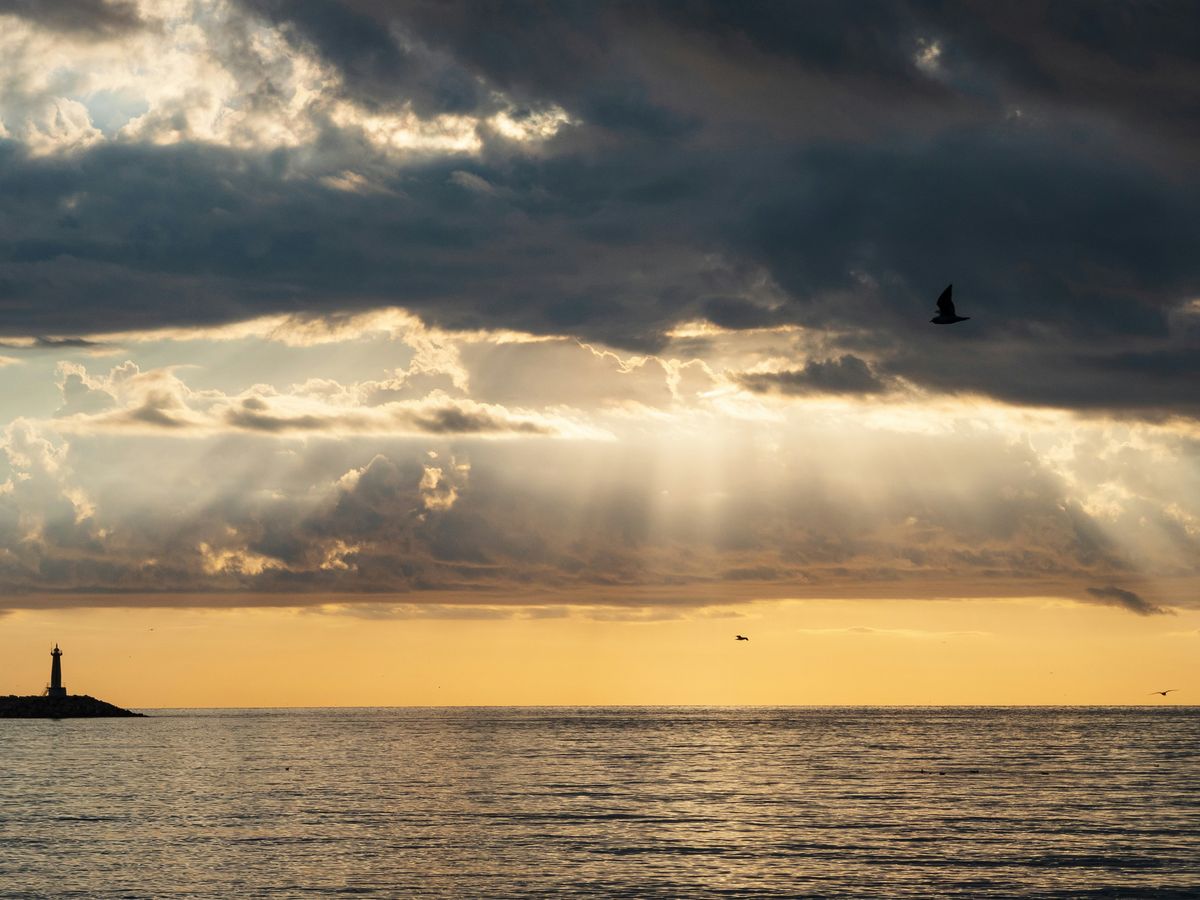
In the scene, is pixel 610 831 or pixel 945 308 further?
pixel 610 831

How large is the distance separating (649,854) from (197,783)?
238 feet

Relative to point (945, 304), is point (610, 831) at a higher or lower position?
lower

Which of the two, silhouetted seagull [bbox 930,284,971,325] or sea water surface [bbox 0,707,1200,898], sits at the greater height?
silhouetted seagull [bbox 930,284,971,325]

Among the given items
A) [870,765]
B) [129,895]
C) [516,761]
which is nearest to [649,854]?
[129,895]

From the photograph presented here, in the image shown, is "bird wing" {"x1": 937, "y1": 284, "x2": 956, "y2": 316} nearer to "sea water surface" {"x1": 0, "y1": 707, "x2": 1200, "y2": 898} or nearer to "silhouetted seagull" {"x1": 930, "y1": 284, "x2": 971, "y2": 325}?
"silhouetted seagull" {"x1": 930, "y1": 284, "x2": 971, "y2": 325}

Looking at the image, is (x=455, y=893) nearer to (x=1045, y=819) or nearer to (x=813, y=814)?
(x=813, y=814)

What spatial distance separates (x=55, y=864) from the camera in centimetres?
7950

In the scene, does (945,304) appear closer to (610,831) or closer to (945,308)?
(945,308)

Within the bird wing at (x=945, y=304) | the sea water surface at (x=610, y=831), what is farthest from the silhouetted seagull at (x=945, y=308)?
the sea water surface at (x=610, y=831)

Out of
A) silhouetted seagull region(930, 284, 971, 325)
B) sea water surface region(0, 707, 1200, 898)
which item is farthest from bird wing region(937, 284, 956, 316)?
sea water surface region(0, 707, 1200, 898)

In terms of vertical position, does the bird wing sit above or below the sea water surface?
above

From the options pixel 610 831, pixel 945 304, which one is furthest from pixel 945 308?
pixel 610 831

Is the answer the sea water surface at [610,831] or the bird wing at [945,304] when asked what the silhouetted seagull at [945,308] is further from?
the sea water surface at [610,831]

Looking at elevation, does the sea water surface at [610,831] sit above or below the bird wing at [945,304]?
below
